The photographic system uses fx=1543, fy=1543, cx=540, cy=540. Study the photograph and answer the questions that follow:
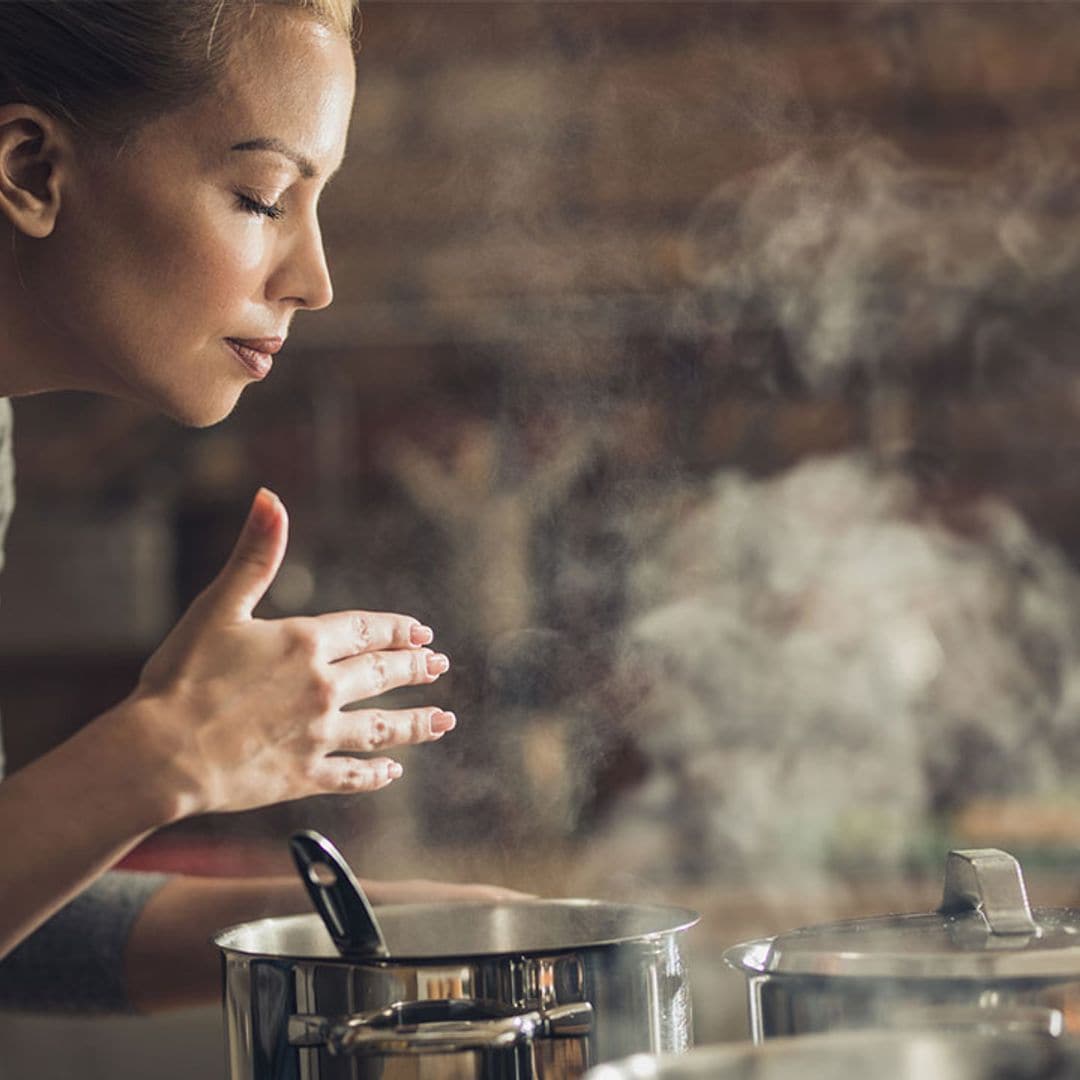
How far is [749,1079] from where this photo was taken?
0.49 m

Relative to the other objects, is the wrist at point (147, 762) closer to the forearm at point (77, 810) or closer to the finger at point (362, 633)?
the forearm at point (77, 810)

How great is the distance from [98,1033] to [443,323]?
63.8 inches

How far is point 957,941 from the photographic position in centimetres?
60

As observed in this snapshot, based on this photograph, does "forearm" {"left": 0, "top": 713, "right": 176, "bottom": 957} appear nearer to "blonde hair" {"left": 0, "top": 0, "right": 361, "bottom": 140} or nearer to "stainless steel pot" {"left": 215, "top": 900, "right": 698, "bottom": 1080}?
"stainless steel pot" {"left": 215, "top": 900, "right": 698, "bottom": 1080}

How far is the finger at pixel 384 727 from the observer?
0.86 m

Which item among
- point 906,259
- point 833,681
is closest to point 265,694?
point 833,681

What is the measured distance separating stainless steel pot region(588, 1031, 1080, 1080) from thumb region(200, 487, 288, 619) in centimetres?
42

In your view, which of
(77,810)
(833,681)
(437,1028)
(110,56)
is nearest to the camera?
(437,1028)

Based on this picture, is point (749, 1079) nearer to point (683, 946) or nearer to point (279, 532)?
point (683, 946)

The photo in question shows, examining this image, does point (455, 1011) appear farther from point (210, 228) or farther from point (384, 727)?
point (210, 228)

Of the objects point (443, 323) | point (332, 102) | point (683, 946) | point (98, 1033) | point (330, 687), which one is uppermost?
point (443, 323)

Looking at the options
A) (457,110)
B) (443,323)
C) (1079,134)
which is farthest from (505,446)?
(1079,134)

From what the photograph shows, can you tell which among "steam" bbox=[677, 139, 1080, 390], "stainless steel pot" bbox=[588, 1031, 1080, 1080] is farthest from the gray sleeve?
"steam" bbox=[677, 139, 1080, 390]

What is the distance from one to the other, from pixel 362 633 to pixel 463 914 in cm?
17
